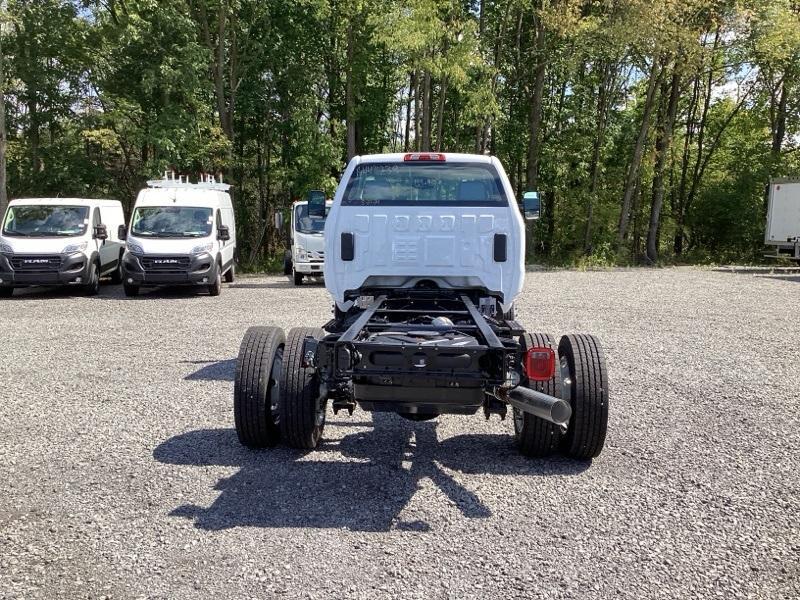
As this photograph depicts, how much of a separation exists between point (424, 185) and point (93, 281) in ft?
37.4

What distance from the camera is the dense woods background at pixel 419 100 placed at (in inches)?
888

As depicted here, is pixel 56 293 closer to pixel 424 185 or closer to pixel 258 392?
pixel 424 185

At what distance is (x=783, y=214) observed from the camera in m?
24.9

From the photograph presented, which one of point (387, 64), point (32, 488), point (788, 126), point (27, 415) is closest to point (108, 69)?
point (387, 64)

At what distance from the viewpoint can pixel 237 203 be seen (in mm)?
28891

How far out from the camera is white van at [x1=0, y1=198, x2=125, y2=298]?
1473cm

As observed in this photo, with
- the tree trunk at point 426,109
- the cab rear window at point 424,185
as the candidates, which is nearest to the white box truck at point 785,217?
the tree trunk at point 426,109

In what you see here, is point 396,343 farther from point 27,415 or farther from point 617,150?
point 617,150

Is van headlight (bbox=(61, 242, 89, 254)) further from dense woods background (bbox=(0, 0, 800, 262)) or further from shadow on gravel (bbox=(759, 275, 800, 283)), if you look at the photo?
shadow on gravel (bbox=(759, 275, 800, 283))

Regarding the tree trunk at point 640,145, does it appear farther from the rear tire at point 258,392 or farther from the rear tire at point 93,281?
the rear tire at point 258,392

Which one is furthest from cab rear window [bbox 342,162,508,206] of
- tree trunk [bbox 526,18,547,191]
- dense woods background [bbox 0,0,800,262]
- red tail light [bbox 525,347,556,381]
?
tree trunk [bbox 526,18,547,191]

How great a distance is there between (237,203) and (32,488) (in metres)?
25.3

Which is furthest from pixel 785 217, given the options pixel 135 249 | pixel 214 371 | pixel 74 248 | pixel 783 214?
pixel 214 371

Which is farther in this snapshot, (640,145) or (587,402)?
(640,145)
